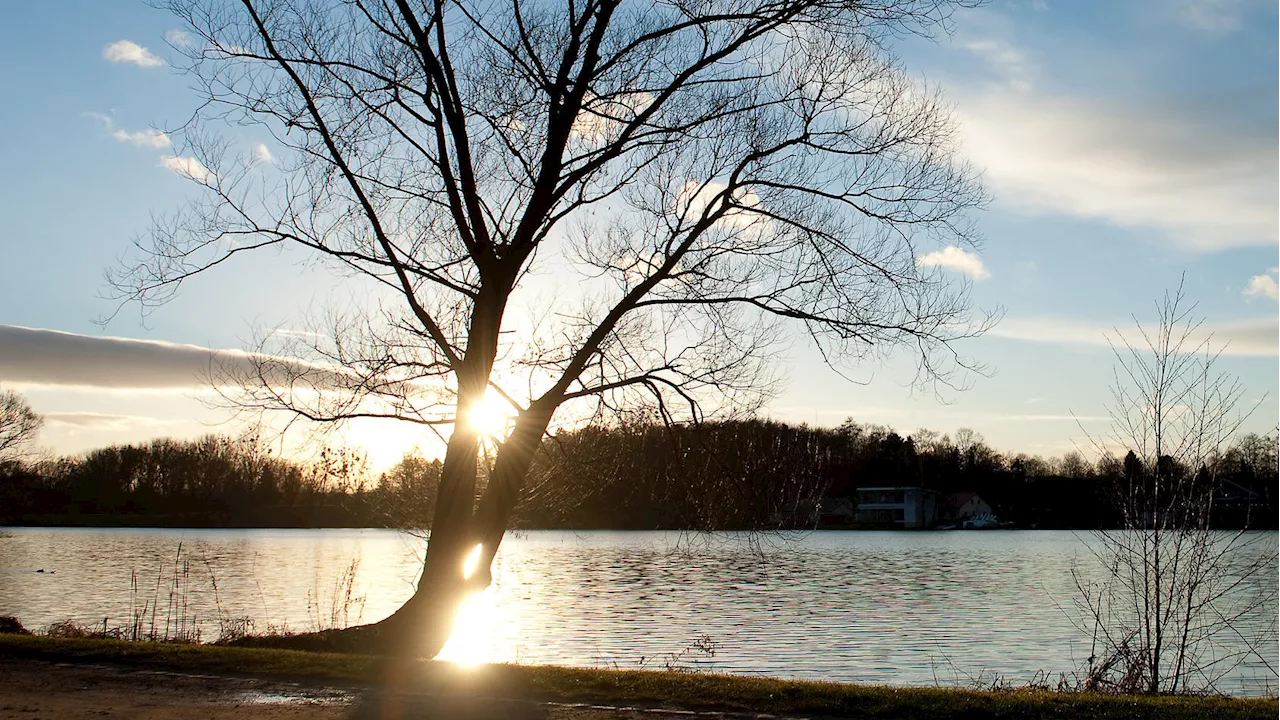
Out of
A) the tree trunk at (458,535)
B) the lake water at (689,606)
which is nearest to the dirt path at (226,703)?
the tree trunk at (458,535)

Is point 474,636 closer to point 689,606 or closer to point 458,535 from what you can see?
point 689,606

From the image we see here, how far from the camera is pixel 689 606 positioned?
30.9 meters

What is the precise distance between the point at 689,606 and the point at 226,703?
74.7 feet

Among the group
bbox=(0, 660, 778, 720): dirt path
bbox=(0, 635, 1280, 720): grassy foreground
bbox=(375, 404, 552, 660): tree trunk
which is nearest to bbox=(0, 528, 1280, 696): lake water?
bbox=(375, 404, 552, 660): tree trunk

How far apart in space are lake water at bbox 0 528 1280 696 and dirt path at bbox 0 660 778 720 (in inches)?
235

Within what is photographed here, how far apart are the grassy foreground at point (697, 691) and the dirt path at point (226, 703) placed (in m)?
0.44

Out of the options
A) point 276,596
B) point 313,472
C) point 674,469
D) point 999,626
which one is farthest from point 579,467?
point 276,596

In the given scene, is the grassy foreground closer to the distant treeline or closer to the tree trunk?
the tree trunk

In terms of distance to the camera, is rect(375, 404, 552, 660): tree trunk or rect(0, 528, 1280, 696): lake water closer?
rect(375, 404, 552, 660): tree trunk

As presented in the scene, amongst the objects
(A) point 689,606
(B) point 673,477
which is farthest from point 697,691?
(A) point 689,606

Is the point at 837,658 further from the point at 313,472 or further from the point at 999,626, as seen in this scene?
the point at 313,472

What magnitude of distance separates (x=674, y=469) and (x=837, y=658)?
775 centimetres

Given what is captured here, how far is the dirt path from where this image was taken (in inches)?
336

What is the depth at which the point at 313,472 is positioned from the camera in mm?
16344
